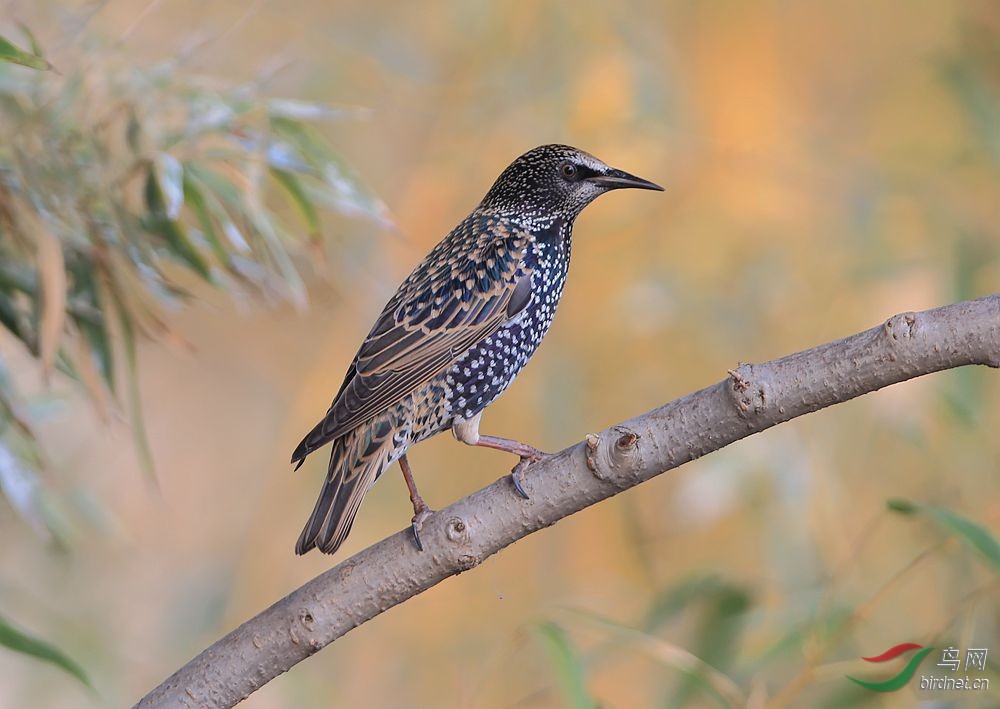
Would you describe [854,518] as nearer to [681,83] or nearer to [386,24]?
[681,83]

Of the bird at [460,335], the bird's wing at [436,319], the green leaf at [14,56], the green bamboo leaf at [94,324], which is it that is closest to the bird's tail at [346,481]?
the bird at [460,335]

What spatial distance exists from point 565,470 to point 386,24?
3.24 m

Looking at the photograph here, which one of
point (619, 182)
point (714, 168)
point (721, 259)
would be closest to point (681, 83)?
point (714, 168)

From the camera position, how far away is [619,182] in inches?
102

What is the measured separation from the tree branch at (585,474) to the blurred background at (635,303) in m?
1.52

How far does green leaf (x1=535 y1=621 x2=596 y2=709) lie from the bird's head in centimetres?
93

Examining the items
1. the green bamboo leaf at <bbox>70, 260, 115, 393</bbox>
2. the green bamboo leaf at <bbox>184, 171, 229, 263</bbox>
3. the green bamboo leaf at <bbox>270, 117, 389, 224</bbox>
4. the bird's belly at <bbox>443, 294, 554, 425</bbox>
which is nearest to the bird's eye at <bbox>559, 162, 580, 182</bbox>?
the bird's belly at <bbox>443, 294, 554, 425</bbox>

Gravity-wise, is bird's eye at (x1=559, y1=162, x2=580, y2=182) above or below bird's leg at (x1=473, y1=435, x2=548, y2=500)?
above

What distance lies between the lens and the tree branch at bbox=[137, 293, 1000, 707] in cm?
176

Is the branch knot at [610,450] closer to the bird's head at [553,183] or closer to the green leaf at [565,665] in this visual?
the green leaf at [565,665]

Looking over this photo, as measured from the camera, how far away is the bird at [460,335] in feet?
7.99

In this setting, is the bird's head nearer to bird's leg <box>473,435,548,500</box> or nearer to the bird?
the bird

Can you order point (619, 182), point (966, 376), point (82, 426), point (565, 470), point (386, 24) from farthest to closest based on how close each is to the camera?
point (82, 426), point (386, 24), point (966, 376), point (619, 182), point (565, 470)

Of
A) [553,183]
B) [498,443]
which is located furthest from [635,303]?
[498,443]
